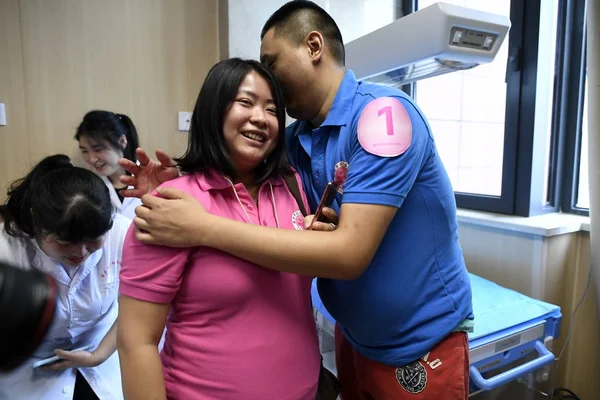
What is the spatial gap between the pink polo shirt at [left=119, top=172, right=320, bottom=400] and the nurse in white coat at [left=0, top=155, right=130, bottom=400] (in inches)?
17.6

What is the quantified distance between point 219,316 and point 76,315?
0.70 meters

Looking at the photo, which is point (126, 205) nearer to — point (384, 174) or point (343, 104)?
point (343, 104)

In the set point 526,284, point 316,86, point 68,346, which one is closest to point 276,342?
point 316,86

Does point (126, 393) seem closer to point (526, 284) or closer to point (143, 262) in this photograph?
point (143, 262)

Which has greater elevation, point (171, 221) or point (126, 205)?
point (171, 221)

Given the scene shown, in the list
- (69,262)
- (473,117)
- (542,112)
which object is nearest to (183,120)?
(69,262)

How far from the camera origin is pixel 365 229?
2.48 feet

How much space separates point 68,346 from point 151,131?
1.49 meters

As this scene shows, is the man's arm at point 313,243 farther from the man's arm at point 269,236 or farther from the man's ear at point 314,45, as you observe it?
the man's ear at point 314,45

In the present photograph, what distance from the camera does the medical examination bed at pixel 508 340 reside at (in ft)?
3.94

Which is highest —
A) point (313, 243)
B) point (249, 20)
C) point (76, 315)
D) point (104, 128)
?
point (249, 20)

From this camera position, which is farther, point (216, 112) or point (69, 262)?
point (69, 262)

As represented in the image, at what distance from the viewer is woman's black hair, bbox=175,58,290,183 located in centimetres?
84

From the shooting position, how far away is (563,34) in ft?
A: 5.98
